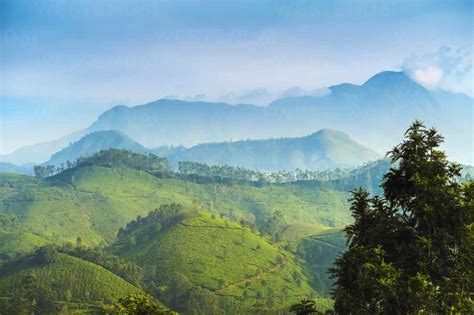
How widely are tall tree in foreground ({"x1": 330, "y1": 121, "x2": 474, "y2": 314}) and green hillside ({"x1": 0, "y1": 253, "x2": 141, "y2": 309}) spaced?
7187 cm

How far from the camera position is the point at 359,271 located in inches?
690

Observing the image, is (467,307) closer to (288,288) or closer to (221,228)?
(288,288)

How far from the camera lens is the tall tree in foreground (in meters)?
16.7

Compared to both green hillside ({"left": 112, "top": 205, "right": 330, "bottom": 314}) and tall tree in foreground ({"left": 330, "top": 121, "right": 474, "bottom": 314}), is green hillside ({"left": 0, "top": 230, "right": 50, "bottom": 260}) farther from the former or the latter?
tall tree in foreground ({"left": 330, "top": 121, "right": 474, "bottom": 314})

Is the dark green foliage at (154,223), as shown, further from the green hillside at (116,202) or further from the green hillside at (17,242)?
the green hillside at (17,242)

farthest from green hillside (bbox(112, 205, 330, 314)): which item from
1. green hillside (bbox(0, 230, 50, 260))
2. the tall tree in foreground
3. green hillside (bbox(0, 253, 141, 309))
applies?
the tall tree in foreground

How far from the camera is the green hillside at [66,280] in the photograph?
85125mm

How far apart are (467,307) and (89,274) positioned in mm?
85847

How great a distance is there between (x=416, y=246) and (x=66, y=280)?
84219 mm

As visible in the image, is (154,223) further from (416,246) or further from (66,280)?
(416,246)

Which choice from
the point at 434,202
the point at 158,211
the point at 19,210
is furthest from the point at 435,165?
the point at 19,210

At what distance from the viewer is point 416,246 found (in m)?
17.9

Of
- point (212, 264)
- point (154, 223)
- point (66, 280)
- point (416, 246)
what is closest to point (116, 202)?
point (154, 223)

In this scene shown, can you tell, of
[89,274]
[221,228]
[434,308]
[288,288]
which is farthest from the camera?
[221,228]
